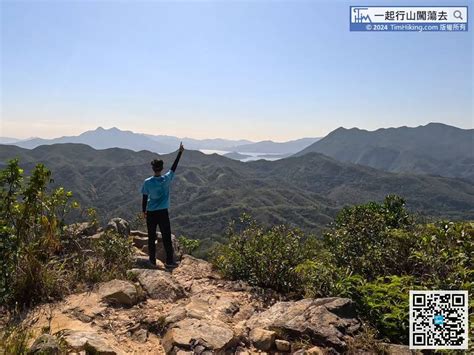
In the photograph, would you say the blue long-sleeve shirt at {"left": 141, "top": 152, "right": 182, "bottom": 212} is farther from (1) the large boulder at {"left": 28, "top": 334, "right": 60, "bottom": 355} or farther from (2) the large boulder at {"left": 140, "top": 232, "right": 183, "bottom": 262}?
(1) the large boulder at {"left": 28, "top": 334, "right": 60, "bottom": 355}

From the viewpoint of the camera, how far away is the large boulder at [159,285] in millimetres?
5160

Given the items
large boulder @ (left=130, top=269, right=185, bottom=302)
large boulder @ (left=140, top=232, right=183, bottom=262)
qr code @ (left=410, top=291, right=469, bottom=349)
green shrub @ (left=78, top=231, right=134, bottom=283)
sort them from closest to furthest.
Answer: qr code @ (left=410, top=291, right=469, bottom=349), large boulder @ (left=130, top=269, right=185, bottom=302), green shrub @ (left=78, top=231, right=134, bottom=283), large boulder @ (left=140, top=232, right=183, bottom=262)

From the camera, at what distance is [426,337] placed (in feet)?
11.9

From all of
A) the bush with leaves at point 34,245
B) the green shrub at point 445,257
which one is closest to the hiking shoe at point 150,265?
the bush with leaves at point 34,245

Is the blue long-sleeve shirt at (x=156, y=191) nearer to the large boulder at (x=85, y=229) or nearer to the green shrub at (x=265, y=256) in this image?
the green shrub at (x=265, y=256)

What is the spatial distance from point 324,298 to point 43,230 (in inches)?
173

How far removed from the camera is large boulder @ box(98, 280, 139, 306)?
15.5ft

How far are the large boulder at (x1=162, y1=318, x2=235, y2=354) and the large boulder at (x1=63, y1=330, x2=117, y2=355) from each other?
0.63 metres

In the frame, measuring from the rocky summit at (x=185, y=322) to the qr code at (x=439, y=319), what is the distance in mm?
286

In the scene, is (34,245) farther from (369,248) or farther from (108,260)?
(369,248)

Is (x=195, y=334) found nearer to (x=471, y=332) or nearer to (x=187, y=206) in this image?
(x=471, y=332)

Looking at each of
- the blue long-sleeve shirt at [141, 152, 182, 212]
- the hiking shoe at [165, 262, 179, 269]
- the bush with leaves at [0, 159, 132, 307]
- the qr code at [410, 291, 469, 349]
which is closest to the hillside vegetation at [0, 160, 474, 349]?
the bush with leaves at [0, 159, 132, 307]

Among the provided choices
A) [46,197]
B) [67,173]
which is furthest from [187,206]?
[46,197]

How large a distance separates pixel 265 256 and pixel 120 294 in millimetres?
2452
